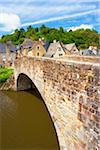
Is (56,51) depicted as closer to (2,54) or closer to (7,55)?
(7,55)

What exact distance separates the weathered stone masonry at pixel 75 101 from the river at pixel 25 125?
2075 millimetres

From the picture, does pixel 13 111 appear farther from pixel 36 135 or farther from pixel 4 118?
pixel 36 135

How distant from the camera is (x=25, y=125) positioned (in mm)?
11180

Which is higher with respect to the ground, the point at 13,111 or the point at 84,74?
the point at 84,74

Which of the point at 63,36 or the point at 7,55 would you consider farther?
the point at 63,36

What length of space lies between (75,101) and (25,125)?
597cm

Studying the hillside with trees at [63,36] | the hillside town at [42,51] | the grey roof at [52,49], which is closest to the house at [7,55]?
the hillside town at [42,51]

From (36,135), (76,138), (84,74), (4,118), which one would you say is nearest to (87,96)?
(84,74)

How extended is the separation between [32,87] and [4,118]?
7122mm

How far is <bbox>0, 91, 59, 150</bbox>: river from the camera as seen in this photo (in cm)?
912

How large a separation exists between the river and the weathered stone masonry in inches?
81.7

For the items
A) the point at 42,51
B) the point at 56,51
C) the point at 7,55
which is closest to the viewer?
the point at 42,51

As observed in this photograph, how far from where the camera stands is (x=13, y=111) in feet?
44.3

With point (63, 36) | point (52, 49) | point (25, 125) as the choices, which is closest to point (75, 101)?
point (25, 125)
